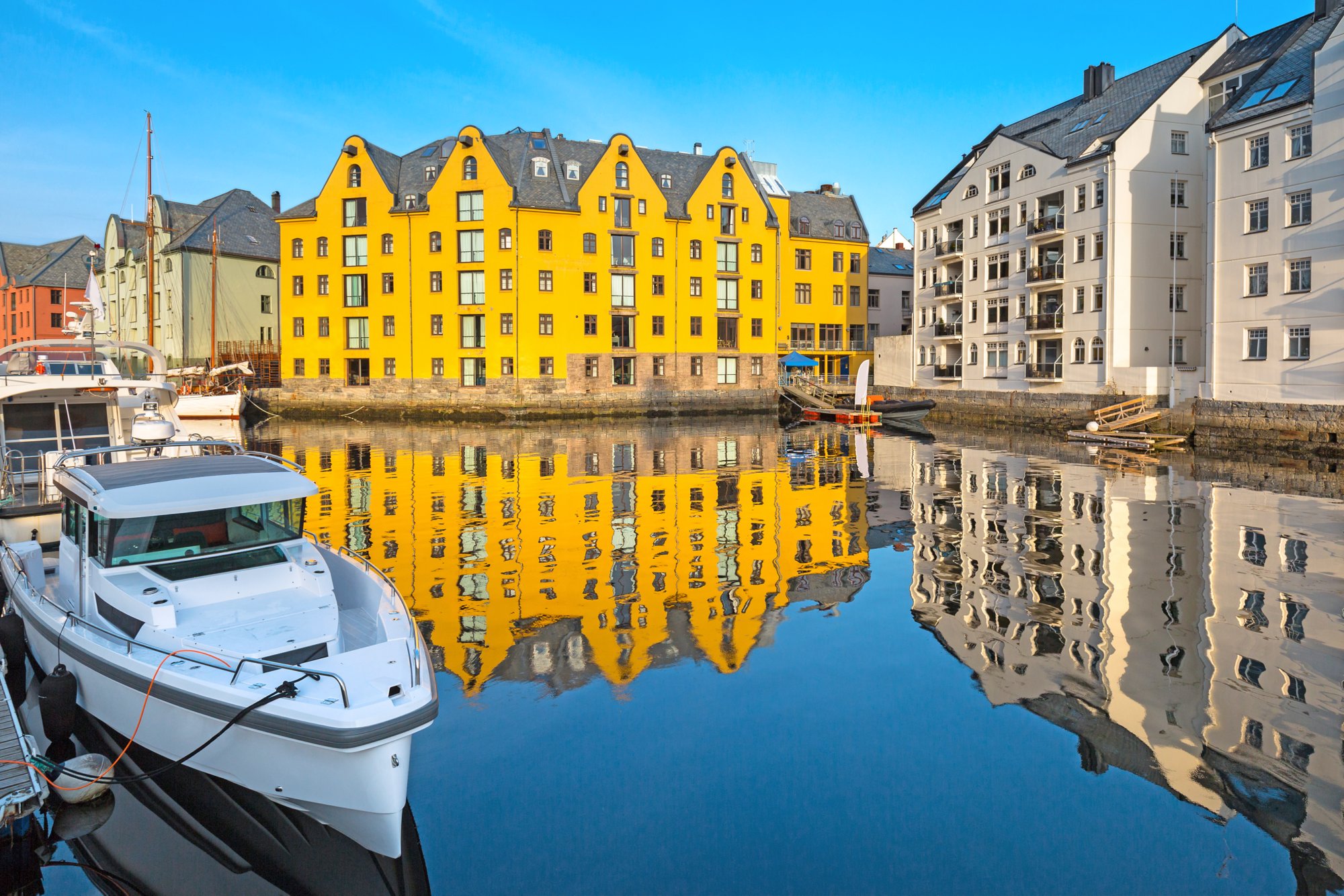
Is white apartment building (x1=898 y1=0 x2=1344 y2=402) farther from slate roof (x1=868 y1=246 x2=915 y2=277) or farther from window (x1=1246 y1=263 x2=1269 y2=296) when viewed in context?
slate roof (x1=868 y1=246 x2=915 y2=277)

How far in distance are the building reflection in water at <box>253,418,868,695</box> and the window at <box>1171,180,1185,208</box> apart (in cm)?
2415

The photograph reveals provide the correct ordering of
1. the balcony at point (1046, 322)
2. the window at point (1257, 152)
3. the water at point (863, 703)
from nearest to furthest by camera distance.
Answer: the water at point (863, 703), the window at point (1257, 152), the balcony at point (1046, 322)

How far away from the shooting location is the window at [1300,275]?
35.8 metres

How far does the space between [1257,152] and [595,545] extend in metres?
36.0

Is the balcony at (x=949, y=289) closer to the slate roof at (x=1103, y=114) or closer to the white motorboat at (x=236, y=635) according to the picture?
the slate roof at (x=1103, y=114)

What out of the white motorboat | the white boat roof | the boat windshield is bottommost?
the white motorboat

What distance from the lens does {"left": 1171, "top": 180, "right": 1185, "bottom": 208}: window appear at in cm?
4662

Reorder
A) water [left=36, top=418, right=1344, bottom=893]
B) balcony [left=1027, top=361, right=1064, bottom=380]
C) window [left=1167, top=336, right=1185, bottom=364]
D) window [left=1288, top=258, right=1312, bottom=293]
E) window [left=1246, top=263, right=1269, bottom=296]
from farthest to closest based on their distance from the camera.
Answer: balcony [left=1027, top=361, right=1064, bottom=380] < window [left=1167, top=336, right=1185, bottom=364] < window [left=1246, top=263, right=1269, bottom=296] < window [left=1288, top=258, right=1312, bottom=293] < water [left=36, top=418, right=1344, bottom=893]

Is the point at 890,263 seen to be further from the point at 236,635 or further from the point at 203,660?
the point at 203,660

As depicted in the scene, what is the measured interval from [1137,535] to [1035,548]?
111 inches

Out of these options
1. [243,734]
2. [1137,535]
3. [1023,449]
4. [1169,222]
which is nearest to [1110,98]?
[1169,222]

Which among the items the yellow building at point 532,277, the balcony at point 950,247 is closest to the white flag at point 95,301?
the yellow building at point 532,277

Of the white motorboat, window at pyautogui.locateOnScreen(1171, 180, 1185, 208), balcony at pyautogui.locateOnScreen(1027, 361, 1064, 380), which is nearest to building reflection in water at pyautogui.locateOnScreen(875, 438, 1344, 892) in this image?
the white motorboat

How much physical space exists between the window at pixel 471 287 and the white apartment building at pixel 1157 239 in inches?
1141
